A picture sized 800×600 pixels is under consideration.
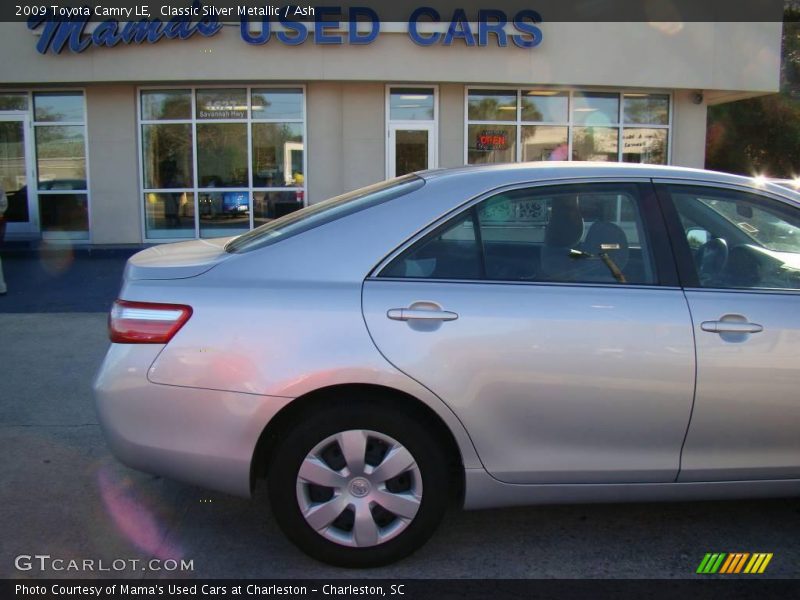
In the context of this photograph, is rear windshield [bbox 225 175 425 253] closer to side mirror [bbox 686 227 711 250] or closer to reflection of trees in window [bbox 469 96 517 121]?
side mirror [bbox 686 227 711 250]

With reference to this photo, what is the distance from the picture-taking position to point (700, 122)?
594 inches

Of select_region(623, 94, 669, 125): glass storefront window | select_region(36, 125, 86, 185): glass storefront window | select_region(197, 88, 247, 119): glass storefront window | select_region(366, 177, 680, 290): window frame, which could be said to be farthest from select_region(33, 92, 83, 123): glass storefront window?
select_region(366, 177, 680, 290): window frame

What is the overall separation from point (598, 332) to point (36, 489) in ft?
9.94

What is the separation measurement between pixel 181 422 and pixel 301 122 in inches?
453

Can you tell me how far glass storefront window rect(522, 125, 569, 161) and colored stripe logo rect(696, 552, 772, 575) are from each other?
38.8 feet

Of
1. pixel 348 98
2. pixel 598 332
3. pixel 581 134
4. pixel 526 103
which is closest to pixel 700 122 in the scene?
pixel 581 134

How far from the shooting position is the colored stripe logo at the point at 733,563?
3250mm

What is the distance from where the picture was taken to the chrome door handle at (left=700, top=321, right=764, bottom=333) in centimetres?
315

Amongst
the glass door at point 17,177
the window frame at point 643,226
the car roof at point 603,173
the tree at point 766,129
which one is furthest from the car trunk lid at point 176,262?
the tree at point 766,129

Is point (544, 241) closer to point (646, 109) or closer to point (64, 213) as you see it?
point (646, 109)

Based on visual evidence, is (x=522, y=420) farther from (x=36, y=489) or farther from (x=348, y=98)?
(x=348, y=98)

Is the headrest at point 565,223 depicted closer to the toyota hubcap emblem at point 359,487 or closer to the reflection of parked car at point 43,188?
the toyota hubcap emblem at point 359,487

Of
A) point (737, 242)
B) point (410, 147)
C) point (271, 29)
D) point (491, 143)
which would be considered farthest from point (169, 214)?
point (737, 242)

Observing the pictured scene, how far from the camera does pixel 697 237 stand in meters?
3.51
